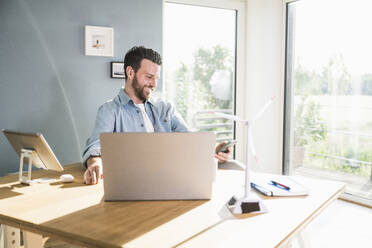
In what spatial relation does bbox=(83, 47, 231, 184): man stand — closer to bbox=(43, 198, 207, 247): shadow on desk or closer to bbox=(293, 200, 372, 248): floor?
bbox=(43, 198, 207, 247): shadow on desk

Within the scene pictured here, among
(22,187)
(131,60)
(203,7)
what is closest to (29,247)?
(22,187)

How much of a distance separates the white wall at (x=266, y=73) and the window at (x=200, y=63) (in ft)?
0.67

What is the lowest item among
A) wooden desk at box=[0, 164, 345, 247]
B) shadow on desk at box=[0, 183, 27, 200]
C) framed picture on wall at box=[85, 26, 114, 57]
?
wooden desk at box=[0, 164, 345, 247]

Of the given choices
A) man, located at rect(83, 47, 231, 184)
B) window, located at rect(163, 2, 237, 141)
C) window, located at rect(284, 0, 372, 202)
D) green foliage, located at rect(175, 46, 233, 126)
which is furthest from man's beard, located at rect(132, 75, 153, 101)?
window, located at rect(284, 0, 372, 202)

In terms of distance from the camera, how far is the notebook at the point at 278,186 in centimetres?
145

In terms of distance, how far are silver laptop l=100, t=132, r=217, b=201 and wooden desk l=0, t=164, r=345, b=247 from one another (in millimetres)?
48

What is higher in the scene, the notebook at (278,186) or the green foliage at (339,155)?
the notebook at (278,186)

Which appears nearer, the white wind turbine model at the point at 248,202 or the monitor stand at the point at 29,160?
the white wind turbine model at the point at 248,202

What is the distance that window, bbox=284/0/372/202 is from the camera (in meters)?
3.34

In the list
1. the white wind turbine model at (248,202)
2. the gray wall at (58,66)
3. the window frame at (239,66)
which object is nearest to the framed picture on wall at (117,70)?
the gray wall at (58,66)

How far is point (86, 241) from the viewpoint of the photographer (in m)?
0.99

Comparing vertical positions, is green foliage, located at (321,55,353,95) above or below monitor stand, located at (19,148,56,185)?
above

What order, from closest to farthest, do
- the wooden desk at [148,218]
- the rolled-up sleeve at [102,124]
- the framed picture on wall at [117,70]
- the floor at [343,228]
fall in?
the wooden desk at [148,218], the rolled-up sleeve at [102,124], the floor at [343,228], the framed picture on wall at [117,70]

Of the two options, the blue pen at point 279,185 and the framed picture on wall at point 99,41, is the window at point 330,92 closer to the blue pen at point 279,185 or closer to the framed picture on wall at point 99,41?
the framed picture on wall at point 99,41
